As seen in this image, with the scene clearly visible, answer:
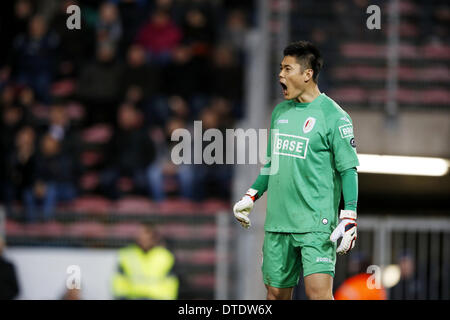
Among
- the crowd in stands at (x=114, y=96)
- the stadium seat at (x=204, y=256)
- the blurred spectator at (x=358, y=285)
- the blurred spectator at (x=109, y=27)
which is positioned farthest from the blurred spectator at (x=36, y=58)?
the blurred spectator at (x=358, y=285)

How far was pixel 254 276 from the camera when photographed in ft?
28.5

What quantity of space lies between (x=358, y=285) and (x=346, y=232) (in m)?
4.70

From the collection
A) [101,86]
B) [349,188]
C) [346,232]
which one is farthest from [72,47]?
[346,232]

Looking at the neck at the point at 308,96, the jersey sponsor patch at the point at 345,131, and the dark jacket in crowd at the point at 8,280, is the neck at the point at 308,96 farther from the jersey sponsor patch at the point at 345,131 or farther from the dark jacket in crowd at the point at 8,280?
the dark jacket in crowd at the point at 8,280

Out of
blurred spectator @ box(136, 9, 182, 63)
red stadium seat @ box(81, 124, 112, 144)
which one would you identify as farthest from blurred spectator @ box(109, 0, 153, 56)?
red stadium seat @ box(81, 124, 112, 144)

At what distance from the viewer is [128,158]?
10.1 metres

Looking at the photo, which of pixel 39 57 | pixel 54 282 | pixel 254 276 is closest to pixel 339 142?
pixel 254 276

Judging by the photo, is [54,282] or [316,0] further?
[316,0]

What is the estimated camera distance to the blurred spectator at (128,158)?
10062mm

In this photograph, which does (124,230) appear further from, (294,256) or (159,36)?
(294,256)

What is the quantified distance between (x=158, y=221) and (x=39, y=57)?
3.54 meters

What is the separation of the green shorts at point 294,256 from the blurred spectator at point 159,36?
6.99 meters

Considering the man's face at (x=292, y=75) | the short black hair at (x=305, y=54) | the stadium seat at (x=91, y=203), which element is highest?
the short black hair at (x=305, y=54)
